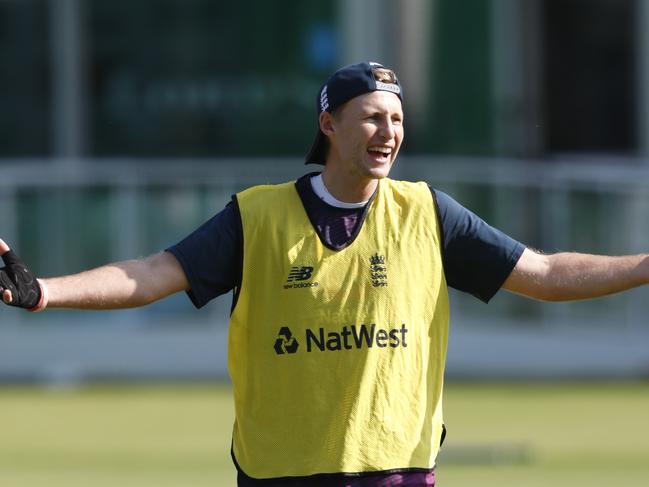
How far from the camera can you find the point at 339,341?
18.4 ft

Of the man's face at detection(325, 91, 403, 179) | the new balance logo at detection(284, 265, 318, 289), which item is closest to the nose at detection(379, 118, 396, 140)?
the man's face at detection(325, 91, 403, 179)

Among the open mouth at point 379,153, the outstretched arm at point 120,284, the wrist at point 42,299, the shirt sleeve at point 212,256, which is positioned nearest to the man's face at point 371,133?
the open mouth at point 379,153

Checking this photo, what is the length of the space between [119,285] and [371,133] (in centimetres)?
97

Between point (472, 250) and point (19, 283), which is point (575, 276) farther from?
point (19, 283)

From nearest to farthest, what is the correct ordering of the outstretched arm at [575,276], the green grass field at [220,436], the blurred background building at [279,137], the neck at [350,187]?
the neck at [350,187]
the outstretched arm at [575,276]
the green grass field at [220,436]
the blurred background building at [279,137]

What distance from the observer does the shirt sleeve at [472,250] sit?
5.77 meters

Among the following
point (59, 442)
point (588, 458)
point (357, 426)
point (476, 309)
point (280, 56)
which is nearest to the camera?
point (357, 426)

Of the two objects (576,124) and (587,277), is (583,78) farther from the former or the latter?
(587,277)

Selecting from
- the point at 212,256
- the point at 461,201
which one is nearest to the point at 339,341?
the point at 212,256

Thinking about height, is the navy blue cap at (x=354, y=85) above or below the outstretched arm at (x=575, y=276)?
above

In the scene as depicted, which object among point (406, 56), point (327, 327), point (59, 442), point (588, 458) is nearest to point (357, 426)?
point (327, 327)

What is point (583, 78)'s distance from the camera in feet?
60.6

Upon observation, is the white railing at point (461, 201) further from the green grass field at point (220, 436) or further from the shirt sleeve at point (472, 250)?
the shirt sleeve at point (472, 250)

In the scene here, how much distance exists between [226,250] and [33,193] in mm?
11175
